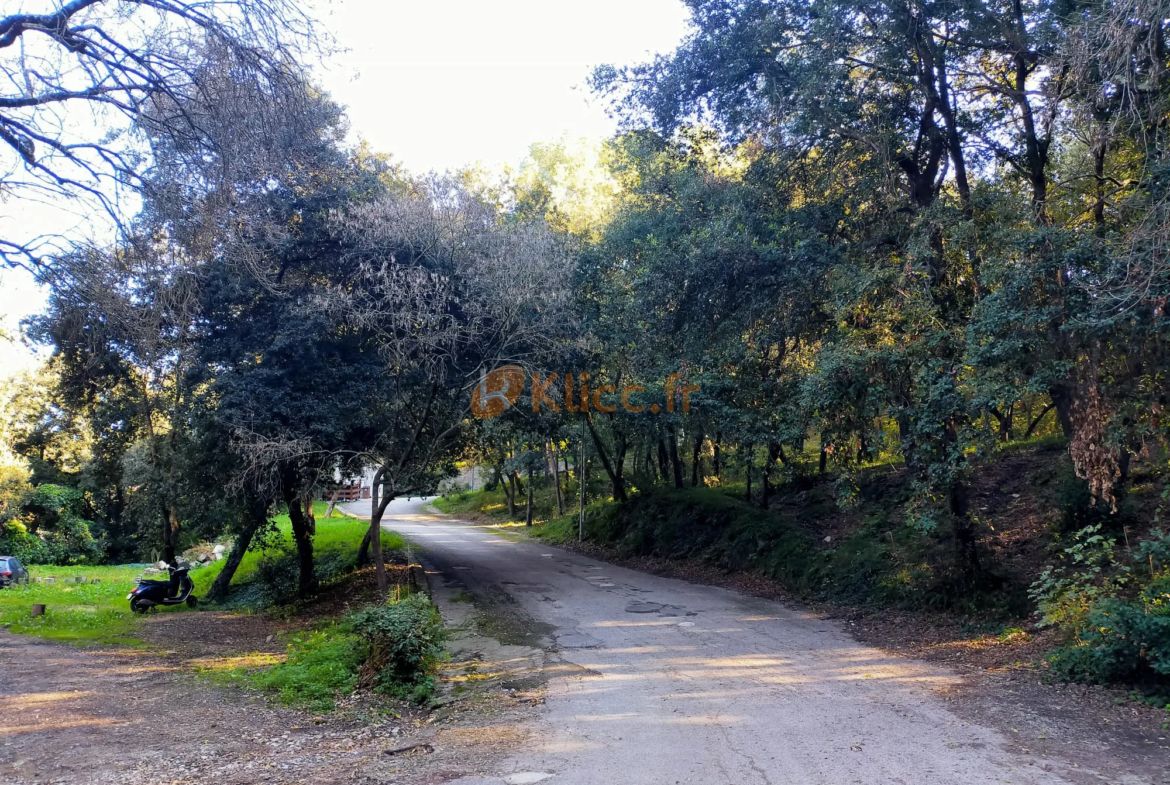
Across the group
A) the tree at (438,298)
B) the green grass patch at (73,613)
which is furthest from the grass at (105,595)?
the tree at (438,298)

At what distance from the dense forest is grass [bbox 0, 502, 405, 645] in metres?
2.37

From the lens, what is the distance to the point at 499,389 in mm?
13914

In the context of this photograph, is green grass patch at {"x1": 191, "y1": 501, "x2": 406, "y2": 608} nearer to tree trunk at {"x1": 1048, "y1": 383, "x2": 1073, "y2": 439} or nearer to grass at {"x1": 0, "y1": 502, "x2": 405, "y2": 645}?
grass at {"x1": 0, "y1": 502, "x2": 405, "y2": 645}

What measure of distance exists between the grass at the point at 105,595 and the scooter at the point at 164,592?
8.7 inches

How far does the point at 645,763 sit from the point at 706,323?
360 inches

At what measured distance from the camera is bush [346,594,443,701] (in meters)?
8.18

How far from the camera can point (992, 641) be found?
9.45m

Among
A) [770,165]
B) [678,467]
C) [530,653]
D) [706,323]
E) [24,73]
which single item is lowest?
[530,653]

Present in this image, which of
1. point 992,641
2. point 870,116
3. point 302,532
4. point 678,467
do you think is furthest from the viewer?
point 678,467

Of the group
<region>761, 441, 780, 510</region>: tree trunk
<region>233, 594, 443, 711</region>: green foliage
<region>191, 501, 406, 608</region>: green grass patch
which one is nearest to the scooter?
<region>191, 501, 406, 608</region>: green grass patch

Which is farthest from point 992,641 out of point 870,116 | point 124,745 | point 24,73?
point 24,73

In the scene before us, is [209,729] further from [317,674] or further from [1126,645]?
[1126,645]

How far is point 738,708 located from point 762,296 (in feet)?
24.4

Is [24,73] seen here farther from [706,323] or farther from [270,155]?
[706,323]
